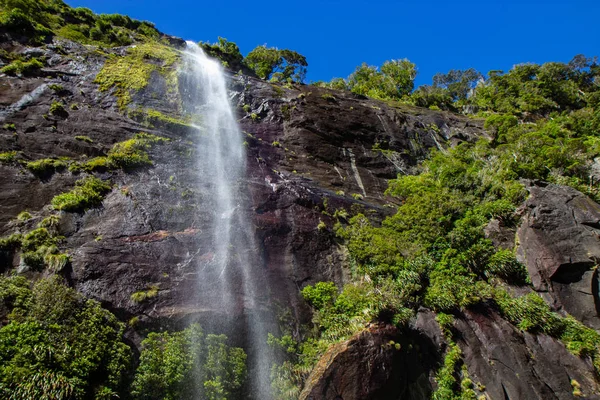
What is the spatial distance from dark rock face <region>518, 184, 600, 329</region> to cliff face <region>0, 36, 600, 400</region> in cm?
6

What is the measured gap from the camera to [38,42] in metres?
25.8

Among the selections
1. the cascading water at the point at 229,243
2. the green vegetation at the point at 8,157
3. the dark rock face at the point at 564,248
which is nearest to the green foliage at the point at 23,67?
the green vegetation at the point at 8,157

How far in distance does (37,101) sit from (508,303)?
27148 mm

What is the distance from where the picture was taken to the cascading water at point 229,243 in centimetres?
1325

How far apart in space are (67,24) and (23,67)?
35.5 feet

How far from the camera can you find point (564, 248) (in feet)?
50.5

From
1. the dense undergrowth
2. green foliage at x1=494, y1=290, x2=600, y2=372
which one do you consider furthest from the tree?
green foliage at x1=494, y1=290, x2=600, y2=372

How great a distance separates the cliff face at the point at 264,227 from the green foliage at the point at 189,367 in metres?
0.69

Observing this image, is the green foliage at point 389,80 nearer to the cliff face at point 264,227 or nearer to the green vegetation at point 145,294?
the cliff face at point 264,227

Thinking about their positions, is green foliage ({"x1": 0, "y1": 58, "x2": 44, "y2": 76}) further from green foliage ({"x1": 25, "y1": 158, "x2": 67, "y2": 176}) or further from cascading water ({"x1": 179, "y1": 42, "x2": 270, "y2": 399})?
green foliage ({"x1": 25, "y1": 158, "x2": 67, "y2": 176})

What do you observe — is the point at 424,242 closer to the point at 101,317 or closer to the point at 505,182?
the point at 505,182

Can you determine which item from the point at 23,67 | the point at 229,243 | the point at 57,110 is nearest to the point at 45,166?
the point at 57,110

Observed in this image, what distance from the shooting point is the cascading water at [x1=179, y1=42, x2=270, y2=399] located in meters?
13.2

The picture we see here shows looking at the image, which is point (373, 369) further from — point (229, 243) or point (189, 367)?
point (229, 243)
